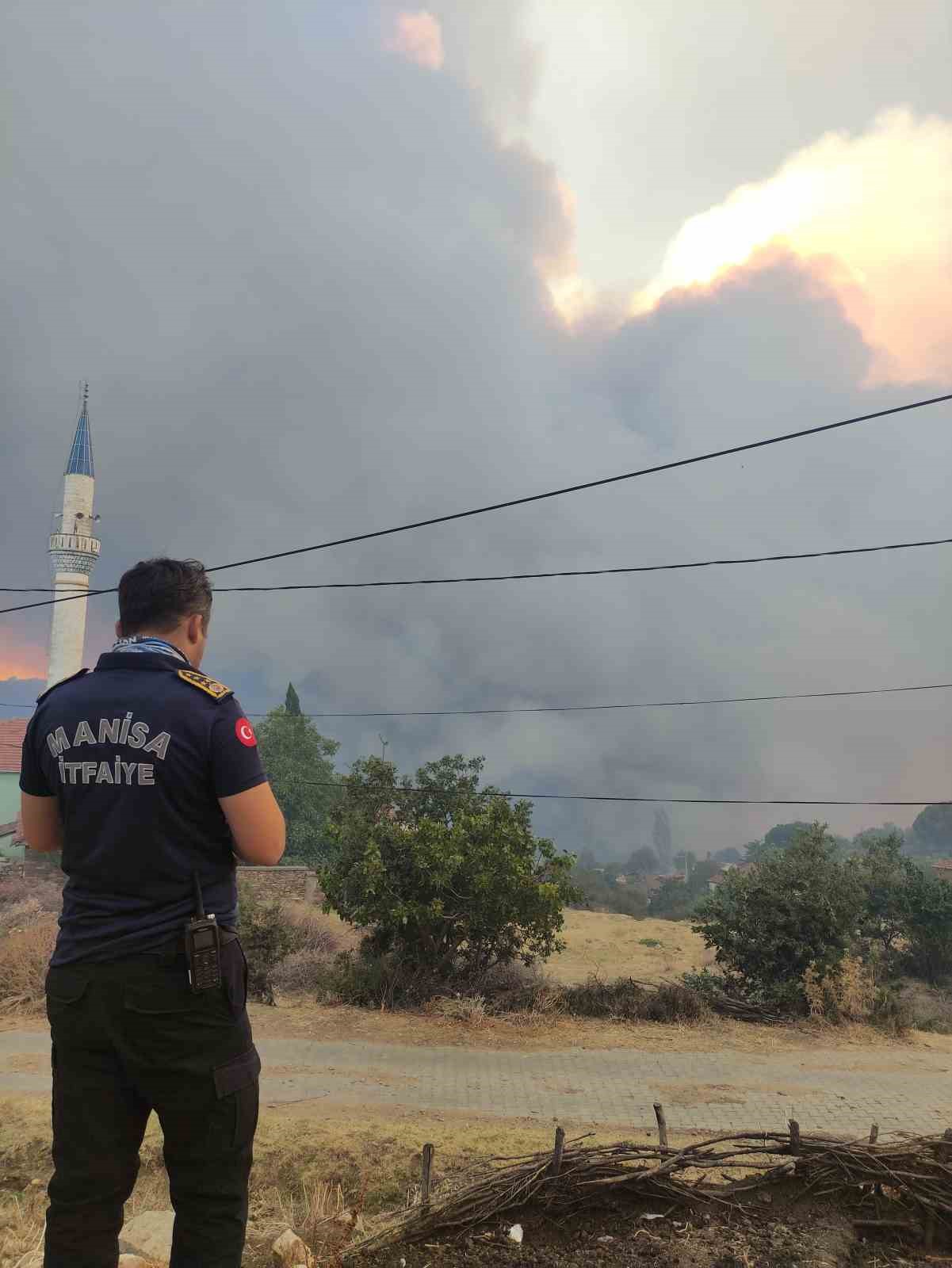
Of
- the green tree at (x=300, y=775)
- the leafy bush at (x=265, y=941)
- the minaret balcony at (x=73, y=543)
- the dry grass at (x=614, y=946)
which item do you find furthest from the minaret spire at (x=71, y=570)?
the leafy bush at (x=265, y=941)

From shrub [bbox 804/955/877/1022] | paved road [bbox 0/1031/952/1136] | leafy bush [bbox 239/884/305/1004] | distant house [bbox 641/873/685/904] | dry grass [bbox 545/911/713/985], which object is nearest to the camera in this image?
paved road [bbox 0/1031/952/1136]

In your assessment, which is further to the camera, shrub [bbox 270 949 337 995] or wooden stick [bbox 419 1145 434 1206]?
shrub [bbox 270 949 337 995]

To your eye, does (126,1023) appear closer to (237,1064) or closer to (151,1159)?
(237,1064)

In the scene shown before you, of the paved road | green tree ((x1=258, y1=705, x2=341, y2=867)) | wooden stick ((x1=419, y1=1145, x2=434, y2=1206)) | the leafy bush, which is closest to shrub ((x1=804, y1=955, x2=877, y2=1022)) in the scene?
the paved road

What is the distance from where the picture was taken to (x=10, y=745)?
48562mm

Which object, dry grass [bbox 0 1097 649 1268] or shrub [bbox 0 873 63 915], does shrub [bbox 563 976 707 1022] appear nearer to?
dry grass [bbox 0 1097 649 1268]

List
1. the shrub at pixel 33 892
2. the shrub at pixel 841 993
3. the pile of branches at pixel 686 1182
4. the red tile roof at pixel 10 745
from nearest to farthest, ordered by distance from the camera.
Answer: the pile of branches at pixel 686 1182, the shrub at pixel 841 993, the shrub at pixel 33 892, the red tile roof at pixel 10 745

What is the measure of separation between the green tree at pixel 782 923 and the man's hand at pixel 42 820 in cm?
1371

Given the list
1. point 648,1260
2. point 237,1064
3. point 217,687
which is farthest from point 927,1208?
point 217,687

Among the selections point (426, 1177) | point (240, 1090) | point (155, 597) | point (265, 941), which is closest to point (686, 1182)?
point (426, 1177)

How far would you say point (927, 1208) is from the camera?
3.77m

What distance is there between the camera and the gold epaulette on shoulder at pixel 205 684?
99.6 inches

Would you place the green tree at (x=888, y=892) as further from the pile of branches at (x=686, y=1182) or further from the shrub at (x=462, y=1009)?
the pile of branches at (x=686, y=1182)

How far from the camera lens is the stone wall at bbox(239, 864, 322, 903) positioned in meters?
28.5
